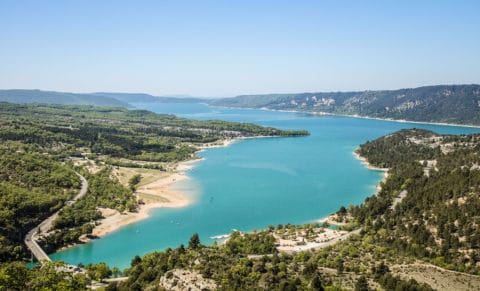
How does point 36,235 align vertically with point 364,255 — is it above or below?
below

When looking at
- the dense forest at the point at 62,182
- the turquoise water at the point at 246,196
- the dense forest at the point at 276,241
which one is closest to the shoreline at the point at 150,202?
the dense forest at the point at 62,182

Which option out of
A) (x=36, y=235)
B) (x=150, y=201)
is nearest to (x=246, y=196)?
(x=150, y=201)

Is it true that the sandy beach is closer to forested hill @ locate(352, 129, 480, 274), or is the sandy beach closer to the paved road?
the paved road

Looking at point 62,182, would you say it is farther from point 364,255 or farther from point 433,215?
point 433,215

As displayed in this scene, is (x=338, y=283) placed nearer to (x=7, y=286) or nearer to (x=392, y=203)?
(x=7, y=286)

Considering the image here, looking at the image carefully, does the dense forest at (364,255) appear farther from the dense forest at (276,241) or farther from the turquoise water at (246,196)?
the turquoise water at (246,196)

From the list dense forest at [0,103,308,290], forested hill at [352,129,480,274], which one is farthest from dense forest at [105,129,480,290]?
dense forest at [0,103,308,290]

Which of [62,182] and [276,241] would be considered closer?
[276,241]

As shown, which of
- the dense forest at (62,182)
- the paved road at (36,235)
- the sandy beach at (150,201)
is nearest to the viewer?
the dense forest at (62,182)

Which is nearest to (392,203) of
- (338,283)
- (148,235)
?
→ (338,283)
